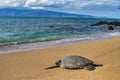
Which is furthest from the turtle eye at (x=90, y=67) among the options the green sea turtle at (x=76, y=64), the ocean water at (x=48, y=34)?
the ocean water at (x=48, y=34)

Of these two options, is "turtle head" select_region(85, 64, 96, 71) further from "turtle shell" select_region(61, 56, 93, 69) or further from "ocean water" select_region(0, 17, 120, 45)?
"ocean water" select_region(0, 17, 120, 45)

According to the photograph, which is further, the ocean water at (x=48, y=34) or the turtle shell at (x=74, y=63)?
the ocean water at (x=48, y=34)

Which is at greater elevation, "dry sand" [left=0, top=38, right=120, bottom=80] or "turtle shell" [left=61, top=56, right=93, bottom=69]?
"turtle shell" [left=61, top=56, right=93, bottom=69]

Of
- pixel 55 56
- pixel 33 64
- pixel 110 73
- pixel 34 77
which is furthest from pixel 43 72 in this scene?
pixel 55 56

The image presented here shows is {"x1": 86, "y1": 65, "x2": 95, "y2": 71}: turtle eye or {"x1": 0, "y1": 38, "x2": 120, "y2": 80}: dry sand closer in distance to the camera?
{"x1": 0, "y1": 38, "x2": 120, "y2": 80}: dry sand

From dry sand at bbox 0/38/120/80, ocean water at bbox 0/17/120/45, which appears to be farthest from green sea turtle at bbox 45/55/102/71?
ocean water at bbox 0/17/120/45

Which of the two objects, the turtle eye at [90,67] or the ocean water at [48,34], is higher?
the turtle eye at [90,67]

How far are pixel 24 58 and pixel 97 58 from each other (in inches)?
141

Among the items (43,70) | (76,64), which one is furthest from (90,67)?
(43,70)

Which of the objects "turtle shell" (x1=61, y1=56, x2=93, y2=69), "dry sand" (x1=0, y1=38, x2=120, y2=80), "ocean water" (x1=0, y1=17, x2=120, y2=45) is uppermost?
"turtle shell" (x1=61, y1=56, x2=93, y2=69)

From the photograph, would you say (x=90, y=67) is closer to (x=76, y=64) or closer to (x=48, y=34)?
(x=76, y=64)

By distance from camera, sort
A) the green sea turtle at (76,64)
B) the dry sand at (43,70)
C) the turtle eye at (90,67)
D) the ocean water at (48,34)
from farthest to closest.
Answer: the ocean water at (48,34) < the green sea turtle at (76,64) < the turtle eye at (90,67) < the dry sand at (43,70)

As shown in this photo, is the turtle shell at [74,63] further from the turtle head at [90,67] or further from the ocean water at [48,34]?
the ocean water at [48,34]

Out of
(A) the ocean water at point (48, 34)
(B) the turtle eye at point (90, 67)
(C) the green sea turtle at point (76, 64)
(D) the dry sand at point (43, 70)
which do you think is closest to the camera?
(D) the dry sand at point (43, 70)
